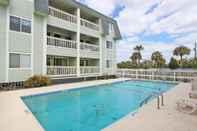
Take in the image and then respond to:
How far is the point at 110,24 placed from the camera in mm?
25766

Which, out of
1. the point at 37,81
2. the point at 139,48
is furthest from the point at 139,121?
the point at 139,48

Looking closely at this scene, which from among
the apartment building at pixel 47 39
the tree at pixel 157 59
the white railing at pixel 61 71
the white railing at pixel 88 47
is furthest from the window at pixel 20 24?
the tree at pixel 157 59

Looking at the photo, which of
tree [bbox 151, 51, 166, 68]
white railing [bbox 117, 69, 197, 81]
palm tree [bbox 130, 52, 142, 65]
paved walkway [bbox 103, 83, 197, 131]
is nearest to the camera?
Answer: paved walkway [bbox 103, 83, 197, 131]

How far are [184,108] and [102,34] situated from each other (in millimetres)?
17917

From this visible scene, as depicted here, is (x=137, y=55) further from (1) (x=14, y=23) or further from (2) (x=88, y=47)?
(1) (x=14, y=23)

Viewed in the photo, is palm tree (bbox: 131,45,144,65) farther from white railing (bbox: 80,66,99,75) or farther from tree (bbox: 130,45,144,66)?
white railing (bbox: 80,66,99,75)

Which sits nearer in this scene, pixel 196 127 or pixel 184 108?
pixel 196 127

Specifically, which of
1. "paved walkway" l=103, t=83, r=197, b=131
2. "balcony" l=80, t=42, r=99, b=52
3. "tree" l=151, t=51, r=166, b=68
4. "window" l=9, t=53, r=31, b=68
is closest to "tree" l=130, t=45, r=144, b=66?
"tree" l=151, t=51, r=166, b=68

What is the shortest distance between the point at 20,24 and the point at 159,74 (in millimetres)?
18315

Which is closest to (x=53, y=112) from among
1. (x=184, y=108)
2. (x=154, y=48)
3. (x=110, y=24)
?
(x=184, y=108)

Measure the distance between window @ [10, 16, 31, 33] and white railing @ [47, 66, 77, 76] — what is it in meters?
4.15

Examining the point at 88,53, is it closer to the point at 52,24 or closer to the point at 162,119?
the point at 52,24

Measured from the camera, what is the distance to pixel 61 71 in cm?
1741

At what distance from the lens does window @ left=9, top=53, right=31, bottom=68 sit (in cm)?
1346
